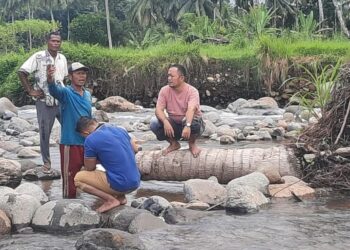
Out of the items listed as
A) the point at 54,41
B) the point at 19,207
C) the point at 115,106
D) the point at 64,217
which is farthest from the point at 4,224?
the point at 115,106

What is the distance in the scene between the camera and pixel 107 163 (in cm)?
568

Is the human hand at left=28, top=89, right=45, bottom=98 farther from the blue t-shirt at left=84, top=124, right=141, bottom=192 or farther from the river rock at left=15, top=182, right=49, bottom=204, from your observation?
the blue t-shirt at left=84, top=124, right=141, bottom=192

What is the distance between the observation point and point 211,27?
95.3 ft

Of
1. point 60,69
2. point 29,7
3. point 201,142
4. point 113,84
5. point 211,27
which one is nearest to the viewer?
point 60,69

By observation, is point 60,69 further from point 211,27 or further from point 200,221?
point 211,27

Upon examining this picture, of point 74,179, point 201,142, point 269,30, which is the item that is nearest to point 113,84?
point 269,30

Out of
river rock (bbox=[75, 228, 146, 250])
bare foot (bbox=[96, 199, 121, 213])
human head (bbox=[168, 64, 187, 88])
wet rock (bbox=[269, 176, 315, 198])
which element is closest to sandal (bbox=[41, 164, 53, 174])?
human head (bbox=[168, 64, 187, 88])

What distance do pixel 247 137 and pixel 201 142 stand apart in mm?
924

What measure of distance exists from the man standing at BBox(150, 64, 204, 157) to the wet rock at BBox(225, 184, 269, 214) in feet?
4.30

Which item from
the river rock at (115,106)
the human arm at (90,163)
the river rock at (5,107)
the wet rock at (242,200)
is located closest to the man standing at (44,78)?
the human arm at (90,163)

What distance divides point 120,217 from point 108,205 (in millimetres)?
322

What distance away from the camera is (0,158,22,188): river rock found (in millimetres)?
7168

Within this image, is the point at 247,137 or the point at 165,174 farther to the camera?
the point at 247,137

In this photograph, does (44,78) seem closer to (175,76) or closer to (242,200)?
(175,76)
